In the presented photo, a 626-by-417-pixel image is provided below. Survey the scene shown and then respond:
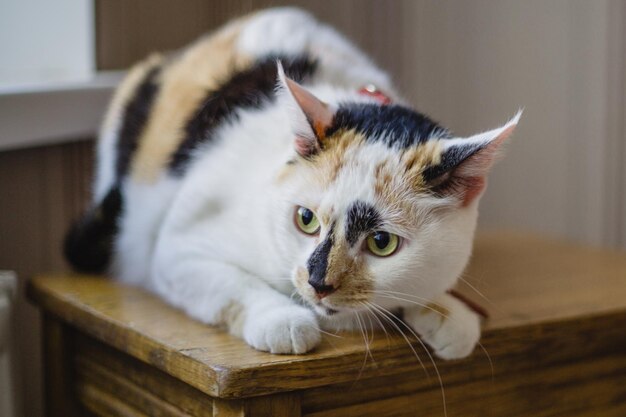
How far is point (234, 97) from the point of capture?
1198 millimetres

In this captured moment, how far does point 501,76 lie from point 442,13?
228 millimetres

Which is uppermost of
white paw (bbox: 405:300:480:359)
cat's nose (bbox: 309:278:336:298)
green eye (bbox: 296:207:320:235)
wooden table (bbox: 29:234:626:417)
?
green eye (bbox: 296:207:320:235)

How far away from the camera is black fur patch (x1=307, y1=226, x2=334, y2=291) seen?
850 millimetres

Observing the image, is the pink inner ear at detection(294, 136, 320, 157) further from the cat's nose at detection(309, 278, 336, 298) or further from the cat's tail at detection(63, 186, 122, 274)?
the cat's tail at detection(63, 186, 122, 274)

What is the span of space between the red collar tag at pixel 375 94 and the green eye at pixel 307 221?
9.2 inches

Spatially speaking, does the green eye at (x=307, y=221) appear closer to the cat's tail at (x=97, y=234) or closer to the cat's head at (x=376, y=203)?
the cat's head at (x=376, y=203)

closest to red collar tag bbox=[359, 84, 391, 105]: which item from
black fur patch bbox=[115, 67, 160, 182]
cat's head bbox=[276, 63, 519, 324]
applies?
cat's head bbox=[276, 63, 519, 324]

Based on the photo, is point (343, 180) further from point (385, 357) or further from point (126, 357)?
point (126, 357)

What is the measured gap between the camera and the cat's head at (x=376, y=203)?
0.86 meters

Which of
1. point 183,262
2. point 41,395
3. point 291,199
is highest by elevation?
point 291,199

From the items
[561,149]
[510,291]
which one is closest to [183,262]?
[510,291]

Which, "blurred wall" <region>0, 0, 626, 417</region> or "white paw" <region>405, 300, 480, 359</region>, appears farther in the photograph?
"blurred wall" <region>0, 0, 626, 417</region>

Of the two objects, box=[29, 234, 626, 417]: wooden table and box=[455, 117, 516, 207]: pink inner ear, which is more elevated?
box=[455, 117, 516, 207]: pink inner ear

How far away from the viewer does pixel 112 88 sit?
60.3 inches
